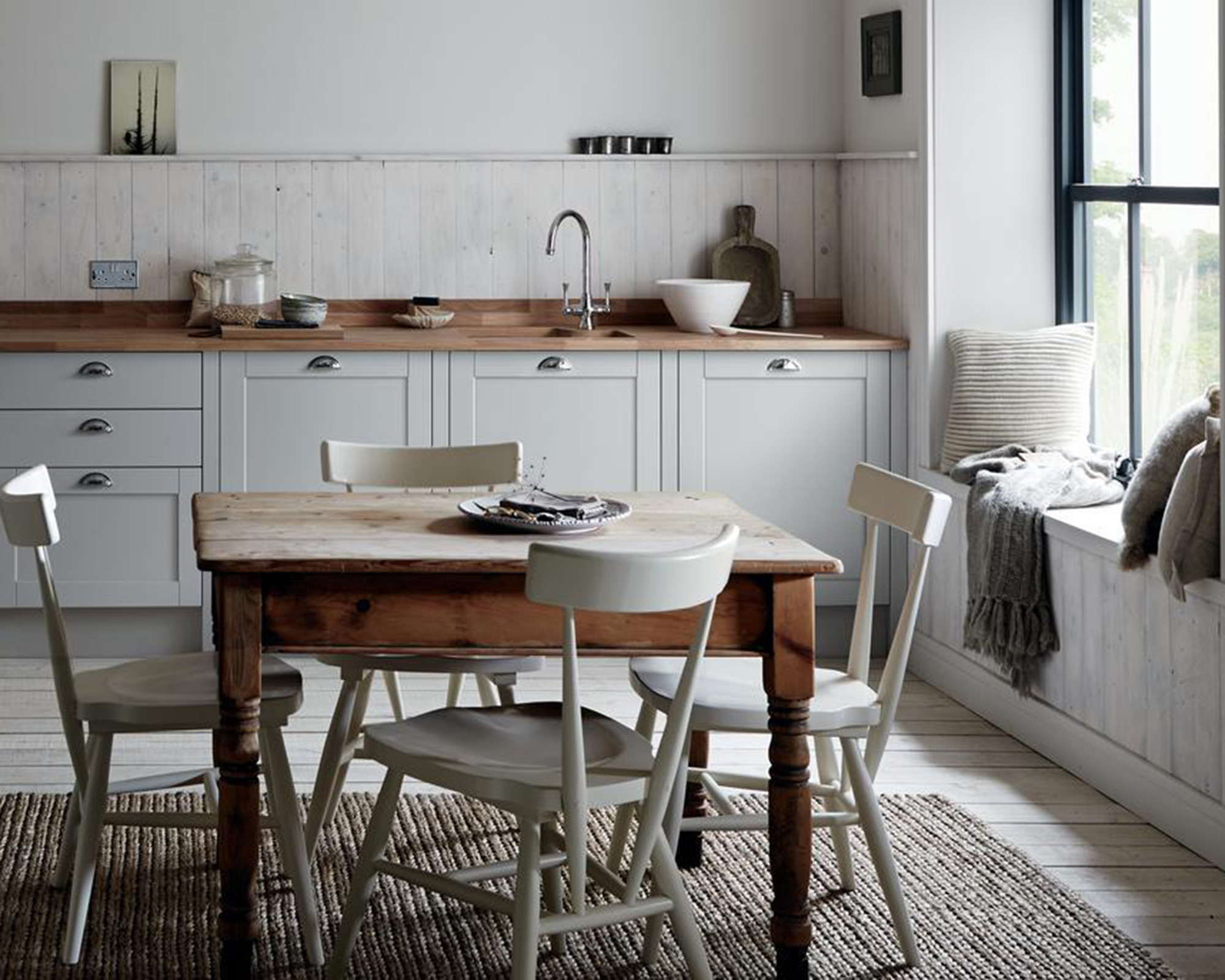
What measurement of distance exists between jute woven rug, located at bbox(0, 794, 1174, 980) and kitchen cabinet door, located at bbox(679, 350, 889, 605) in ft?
5.58

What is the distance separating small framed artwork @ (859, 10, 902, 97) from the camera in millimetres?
5270

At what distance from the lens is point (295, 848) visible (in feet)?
9.77

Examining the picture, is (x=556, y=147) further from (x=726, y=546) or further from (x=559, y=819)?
(x=726, y=546)

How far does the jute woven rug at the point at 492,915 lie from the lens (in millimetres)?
2963

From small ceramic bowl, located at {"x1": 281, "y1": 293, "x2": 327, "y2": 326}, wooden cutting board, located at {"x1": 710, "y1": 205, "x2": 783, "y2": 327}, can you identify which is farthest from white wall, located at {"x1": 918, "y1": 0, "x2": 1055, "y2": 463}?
small ceramic bowl, located at {"x1": 281, "y1": 293, "x2": 327, "y2": 326}

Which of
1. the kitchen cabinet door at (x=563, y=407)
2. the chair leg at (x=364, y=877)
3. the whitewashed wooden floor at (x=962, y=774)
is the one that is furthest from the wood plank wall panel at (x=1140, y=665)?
the chair leg at (x=364, y=877)

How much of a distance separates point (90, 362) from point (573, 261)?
5.42ft

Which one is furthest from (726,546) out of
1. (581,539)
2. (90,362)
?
(90,362)

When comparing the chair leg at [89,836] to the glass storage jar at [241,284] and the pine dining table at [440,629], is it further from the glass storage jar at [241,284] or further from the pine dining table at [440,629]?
the glass storage jar at [241,284]

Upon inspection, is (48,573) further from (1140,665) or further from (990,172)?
(990,172)

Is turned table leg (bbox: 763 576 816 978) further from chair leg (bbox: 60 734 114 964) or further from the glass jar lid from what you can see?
the glass jar lid

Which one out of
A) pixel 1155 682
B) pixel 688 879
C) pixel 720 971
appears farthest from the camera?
pixel 1155 682

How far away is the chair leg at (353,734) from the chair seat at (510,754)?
601 mm

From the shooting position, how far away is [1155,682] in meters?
3.70
